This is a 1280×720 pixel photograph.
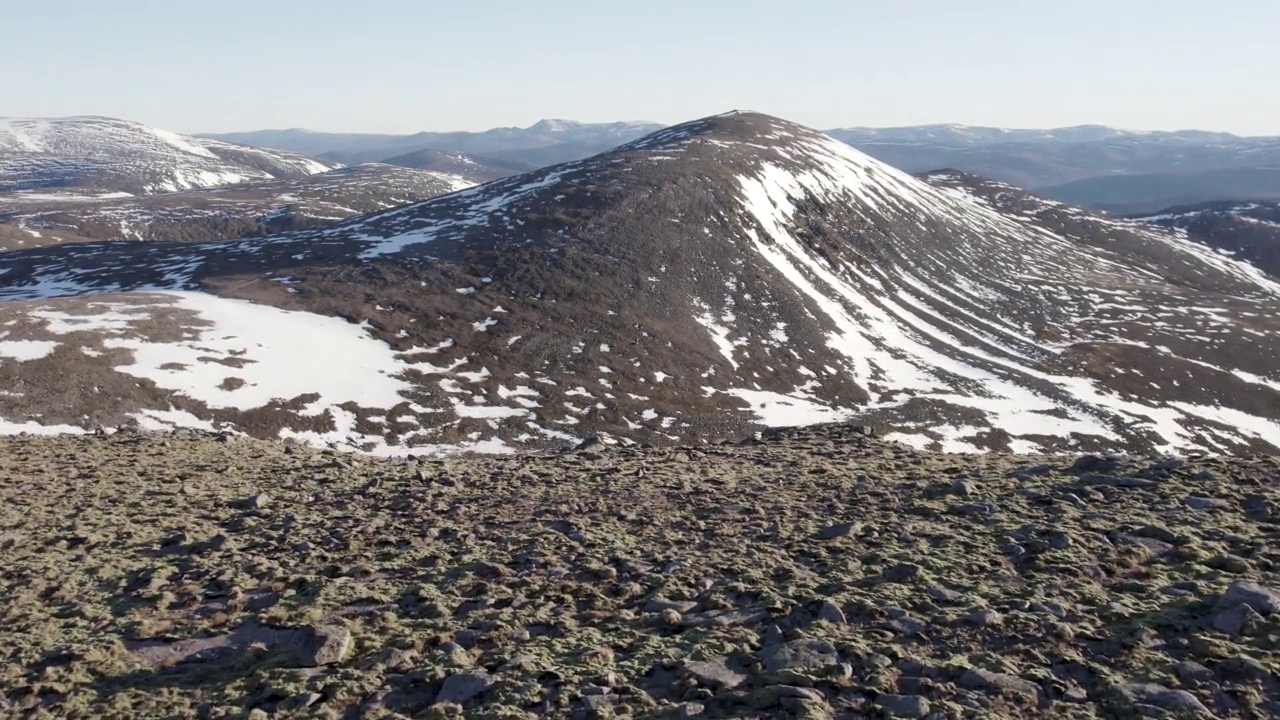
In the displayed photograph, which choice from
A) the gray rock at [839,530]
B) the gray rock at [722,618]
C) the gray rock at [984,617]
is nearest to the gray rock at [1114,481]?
the gray rock at [839,530]

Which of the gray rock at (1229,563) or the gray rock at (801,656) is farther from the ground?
the gray rock at (1229,563)

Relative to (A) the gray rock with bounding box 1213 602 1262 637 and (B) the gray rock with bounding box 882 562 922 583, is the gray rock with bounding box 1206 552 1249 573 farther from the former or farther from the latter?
(B) the gray rock with bounding box 882 562 922 583

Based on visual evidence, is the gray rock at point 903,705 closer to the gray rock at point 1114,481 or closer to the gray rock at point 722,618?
the gray rock at point 722,618

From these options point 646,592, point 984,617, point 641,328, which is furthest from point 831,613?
point 641,328

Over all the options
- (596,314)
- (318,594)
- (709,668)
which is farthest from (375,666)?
(596,314)

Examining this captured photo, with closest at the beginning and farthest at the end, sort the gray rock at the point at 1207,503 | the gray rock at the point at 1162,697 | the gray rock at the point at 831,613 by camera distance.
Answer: the gray rock at the point at 1162,697 < the gray rock at the point at 831,613 < the gray rock at the point at 1207,503

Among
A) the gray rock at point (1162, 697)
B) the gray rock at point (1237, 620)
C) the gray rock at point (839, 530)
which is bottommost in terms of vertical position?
the gray rock at point (839, 530)

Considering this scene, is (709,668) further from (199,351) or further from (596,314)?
(596,314)

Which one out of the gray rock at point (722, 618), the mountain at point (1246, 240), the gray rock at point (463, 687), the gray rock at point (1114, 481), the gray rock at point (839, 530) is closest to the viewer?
the gray rock at point (463, 687)

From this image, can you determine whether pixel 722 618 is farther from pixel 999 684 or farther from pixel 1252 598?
pixel 1252 598
